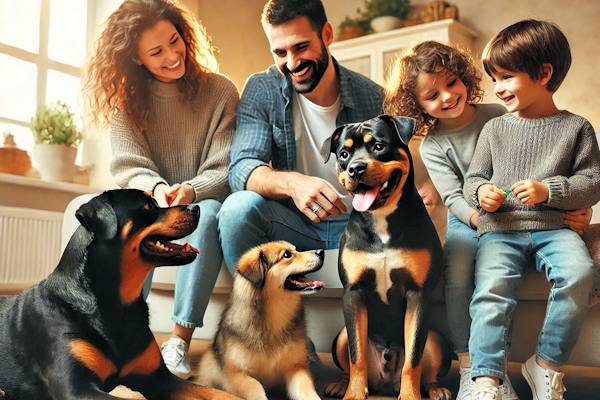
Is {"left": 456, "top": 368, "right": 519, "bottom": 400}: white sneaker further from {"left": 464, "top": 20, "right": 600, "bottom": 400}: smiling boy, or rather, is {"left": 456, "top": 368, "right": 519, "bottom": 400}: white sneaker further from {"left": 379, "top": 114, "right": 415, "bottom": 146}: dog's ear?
{"left": 379, "top": 114, "right": 415, "bottom": 146}: dog's ear

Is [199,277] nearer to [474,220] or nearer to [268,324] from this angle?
[268,324]

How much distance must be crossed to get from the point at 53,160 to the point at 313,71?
6.95ft

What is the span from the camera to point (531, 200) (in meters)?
1.75

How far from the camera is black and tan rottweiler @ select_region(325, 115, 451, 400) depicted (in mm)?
1689

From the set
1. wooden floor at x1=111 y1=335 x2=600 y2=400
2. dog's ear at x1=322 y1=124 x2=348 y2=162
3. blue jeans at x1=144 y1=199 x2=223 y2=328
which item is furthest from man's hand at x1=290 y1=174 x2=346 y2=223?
wooden floor at x1=111 y1=335 x2=600 y2=400

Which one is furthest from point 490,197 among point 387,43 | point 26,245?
point 387,43

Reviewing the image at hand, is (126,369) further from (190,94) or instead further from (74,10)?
(74,10)

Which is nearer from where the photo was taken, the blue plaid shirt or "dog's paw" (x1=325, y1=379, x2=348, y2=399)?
"dog's paw" (x1=325, y1=379, x2=348, y2=399)

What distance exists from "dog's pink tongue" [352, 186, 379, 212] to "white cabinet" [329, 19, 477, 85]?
3427 mm

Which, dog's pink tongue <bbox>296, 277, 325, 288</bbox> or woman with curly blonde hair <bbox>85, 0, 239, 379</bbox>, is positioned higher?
woman with curly blonde hair <bbox>85, 0, 239, 379</bbox>

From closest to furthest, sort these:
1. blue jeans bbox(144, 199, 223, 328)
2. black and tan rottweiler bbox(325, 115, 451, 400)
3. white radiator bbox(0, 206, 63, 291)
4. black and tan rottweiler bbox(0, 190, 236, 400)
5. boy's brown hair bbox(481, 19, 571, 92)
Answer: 1. black and tan rottweiler bbox(0, 190, 236, 400)
2. black and tan rottweiler bbox(325, 115, 451, 400)
3. boy's brown hair bbox(481, 19, 571, 92)
4. blue jeans bbox(144, 199, 223, 328)
5. white radiator bbox(0, 206, 63, 291)

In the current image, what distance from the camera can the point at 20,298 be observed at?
157 centimetres

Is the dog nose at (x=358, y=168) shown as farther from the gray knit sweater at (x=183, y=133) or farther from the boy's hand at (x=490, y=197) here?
the gray knit sweater at (x=183, y=133)

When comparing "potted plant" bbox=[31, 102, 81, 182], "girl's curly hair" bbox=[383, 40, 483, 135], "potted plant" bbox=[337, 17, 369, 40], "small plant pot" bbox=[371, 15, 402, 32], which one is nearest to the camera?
"girl's curly hair" bbox=[383, 40, 483, 135]
